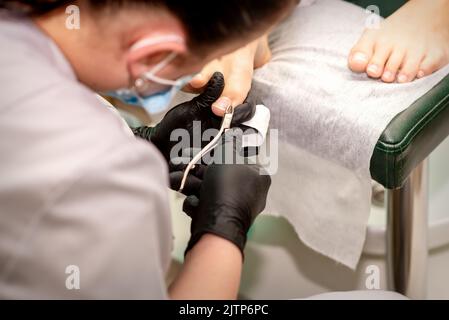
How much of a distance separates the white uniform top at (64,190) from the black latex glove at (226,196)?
22cm

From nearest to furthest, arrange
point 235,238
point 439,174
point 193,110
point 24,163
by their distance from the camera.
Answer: point 24,163
point 235,238
point 193,110
point 439,174

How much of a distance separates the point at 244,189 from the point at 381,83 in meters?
0.29

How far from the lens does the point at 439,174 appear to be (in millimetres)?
1521

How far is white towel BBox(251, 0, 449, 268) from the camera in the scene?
943 millimetres

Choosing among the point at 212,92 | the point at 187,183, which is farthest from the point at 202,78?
the point at 187,183

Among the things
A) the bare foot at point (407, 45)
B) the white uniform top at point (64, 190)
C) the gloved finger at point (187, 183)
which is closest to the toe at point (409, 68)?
the bare foot at point (407, 45)

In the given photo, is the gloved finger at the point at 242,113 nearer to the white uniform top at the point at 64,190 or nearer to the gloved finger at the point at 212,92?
the gloved finger at the point at 212,92

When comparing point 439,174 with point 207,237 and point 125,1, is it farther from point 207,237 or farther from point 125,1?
point 125,1

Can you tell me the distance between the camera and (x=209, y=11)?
24.2 inches

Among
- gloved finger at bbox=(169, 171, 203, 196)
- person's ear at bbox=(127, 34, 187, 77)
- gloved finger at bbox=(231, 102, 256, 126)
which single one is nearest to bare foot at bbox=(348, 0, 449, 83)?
gloved finger at bbox=(231, 102, 256, 126)

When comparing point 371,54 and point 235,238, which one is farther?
point 371,54

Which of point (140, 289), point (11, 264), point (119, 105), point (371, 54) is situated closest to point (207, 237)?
point (140, 289)

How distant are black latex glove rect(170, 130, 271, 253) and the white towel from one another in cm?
11

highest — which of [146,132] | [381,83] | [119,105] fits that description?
[381,83]
